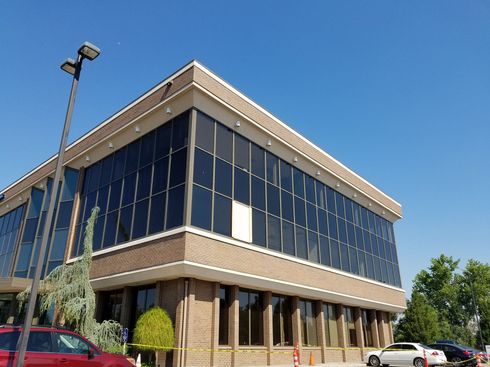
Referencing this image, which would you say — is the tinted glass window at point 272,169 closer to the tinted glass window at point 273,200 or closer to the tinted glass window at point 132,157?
the tinted glass window at point 273,200

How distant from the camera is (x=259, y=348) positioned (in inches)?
760

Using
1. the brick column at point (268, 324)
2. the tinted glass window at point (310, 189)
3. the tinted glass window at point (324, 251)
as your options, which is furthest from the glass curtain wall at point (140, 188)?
the tinted glass window at point (324, 251)

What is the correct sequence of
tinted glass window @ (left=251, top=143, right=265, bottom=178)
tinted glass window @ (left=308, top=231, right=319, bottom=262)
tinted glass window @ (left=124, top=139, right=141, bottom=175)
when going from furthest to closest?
tinted glass window @ (left=308, top=231, right=319, bottom=262) → tinted glass window @ (left=251, top=143, right=265, bottom=178) → tinted glass window @ (left=124, top=139, right=141, bottom=175)

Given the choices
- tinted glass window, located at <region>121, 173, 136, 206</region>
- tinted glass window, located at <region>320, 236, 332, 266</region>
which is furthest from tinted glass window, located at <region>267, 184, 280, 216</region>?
tinted glass window, located at <region>121, 173, 136, 206</region>

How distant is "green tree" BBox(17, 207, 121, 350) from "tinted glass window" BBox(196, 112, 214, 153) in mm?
6407

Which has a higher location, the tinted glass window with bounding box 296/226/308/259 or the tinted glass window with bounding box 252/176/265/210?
the tinted glass window with bounding box 252/176/265/210

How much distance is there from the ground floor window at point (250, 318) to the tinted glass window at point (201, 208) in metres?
4.60

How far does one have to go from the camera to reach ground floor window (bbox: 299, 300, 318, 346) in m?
23.2

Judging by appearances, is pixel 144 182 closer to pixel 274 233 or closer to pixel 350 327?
pixel 274 233

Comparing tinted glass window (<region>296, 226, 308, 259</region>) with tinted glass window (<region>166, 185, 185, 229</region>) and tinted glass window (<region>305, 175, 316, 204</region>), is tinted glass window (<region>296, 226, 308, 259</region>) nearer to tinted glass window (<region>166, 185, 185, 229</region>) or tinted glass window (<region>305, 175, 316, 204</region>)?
tinted glass window (<region>305, 175, 316, 204</region>)

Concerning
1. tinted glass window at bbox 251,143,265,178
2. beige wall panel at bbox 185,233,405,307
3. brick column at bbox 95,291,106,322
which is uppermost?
tinted glass window at bbox 251,143,265,178

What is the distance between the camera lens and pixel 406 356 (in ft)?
77.0

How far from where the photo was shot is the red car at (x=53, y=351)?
8.70 metres

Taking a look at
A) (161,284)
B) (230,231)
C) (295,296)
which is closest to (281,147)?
(230,231)
